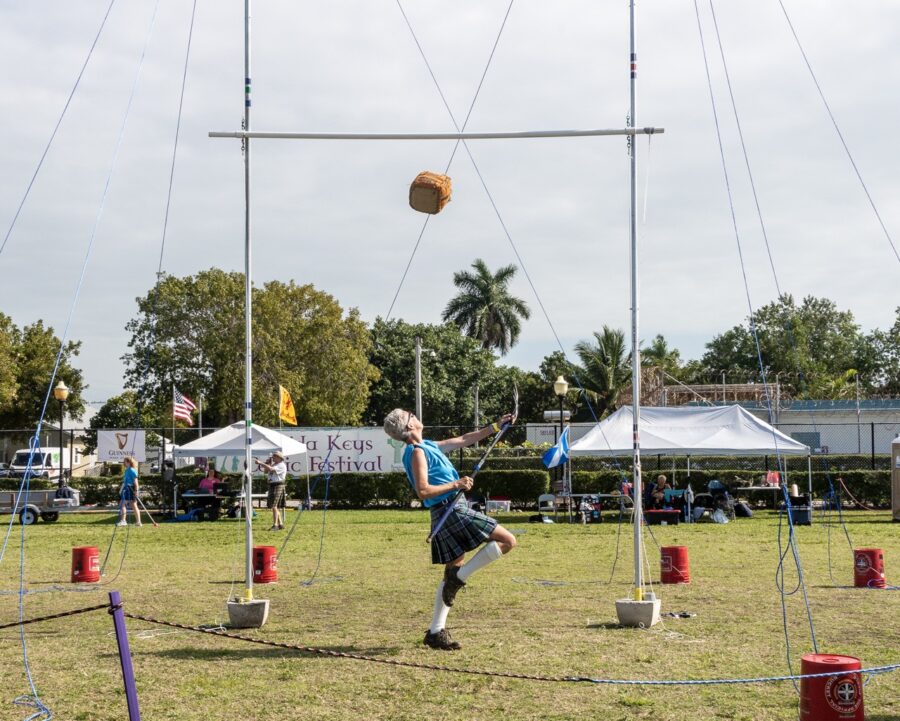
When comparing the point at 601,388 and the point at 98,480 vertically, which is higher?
the point at 601,388

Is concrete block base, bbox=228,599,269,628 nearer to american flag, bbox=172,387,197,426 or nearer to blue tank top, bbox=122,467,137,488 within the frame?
blue tank top, bbox=122,467,137,488

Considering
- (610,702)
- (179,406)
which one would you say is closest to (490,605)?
(610,702)

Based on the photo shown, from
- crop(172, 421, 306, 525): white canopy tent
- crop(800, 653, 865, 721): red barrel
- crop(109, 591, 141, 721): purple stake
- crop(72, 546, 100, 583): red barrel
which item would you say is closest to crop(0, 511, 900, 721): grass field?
crop(72, 546, 100, 583): red barrel

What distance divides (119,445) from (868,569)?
22.2 meters

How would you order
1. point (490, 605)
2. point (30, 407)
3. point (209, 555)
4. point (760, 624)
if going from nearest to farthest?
point (760, 624), point (490, 605), point (209, 555), point (30, 407)

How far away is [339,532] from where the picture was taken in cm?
2084

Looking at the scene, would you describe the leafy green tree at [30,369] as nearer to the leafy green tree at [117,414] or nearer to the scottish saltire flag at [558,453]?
the leafy green tree at [117,414]

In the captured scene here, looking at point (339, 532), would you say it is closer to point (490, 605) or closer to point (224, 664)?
point (490, 605)

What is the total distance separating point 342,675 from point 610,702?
1.72 meters

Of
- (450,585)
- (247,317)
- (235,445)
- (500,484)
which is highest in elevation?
(247,317)

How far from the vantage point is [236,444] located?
24.9 meters

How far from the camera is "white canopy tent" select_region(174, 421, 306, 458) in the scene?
24.6 meters

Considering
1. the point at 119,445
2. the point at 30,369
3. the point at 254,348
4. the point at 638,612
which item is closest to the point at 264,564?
the point at 638,612

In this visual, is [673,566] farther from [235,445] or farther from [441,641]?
[235,445]
